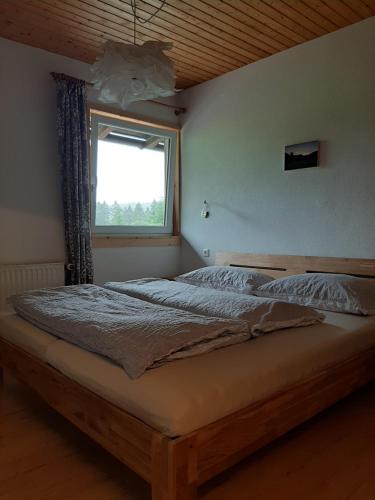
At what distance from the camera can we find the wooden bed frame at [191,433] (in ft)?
4.29

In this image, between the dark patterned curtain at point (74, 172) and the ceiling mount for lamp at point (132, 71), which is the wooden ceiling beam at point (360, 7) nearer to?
the ceiling mount for lamp at point (132, 71)

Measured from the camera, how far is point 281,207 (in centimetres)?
363

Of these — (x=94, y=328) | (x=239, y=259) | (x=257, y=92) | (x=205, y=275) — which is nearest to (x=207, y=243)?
(x=239, y=259)

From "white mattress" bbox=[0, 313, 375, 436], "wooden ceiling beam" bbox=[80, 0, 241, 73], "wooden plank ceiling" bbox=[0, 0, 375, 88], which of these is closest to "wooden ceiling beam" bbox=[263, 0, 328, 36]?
"wooden plank ceiling" bbox=[0, 0, 375, 88]

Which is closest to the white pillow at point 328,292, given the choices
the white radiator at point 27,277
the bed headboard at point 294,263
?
the bed headboard at point 294,263

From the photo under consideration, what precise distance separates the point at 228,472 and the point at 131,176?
10.5ft

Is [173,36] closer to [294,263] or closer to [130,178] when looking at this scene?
[130,178]

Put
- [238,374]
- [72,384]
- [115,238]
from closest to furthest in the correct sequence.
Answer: [238,374] < [72,384] < [115,238]

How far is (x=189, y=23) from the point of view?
121 inches

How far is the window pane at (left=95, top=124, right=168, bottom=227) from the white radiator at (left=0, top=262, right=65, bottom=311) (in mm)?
718

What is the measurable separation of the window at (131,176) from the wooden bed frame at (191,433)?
2.08 m

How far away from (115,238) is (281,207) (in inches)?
66.5

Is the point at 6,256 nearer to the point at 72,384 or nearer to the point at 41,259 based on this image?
the point at 41,259

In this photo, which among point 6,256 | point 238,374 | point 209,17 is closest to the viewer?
point 238,374
